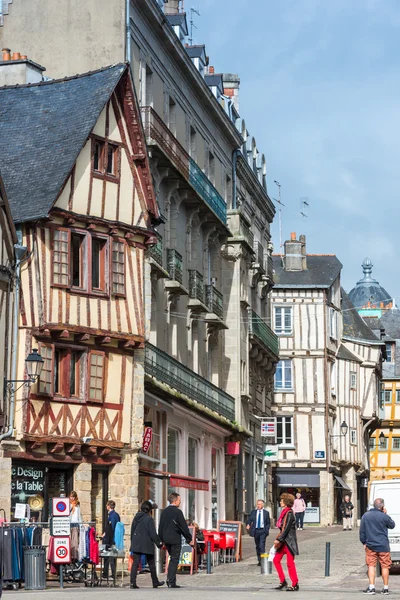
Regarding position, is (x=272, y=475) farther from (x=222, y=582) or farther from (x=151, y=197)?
(x=222, y=582)

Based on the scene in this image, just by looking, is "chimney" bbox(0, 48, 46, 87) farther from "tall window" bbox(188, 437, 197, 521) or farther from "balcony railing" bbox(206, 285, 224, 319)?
"tall window" bbox(188, 437, 197, 521)

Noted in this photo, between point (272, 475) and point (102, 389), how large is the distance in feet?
98.4

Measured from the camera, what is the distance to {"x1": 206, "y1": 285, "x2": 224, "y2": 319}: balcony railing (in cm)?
3931

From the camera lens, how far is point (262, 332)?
157ft

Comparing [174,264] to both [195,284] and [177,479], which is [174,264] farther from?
[177,479]

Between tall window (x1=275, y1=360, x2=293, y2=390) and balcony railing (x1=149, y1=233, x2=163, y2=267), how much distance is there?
25384 millimetres

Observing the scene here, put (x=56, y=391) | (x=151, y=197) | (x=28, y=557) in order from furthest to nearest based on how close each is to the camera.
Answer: (x=151, y=197), (x=56, y=391), (x=28, y=557)

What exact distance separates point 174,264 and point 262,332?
13635 millimetres

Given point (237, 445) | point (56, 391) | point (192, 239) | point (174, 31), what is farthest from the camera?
point (237, 445)

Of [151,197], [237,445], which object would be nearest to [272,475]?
[237,445]

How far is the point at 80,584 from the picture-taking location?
22688 mm

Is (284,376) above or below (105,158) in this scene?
below

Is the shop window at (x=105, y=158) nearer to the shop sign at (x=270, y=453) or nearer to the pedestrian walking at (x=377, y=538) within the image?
the pedestrian walking at (x=377, y=538)

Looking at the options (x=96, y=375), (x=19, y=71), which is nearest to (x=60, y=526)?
(x=96, y=375)
